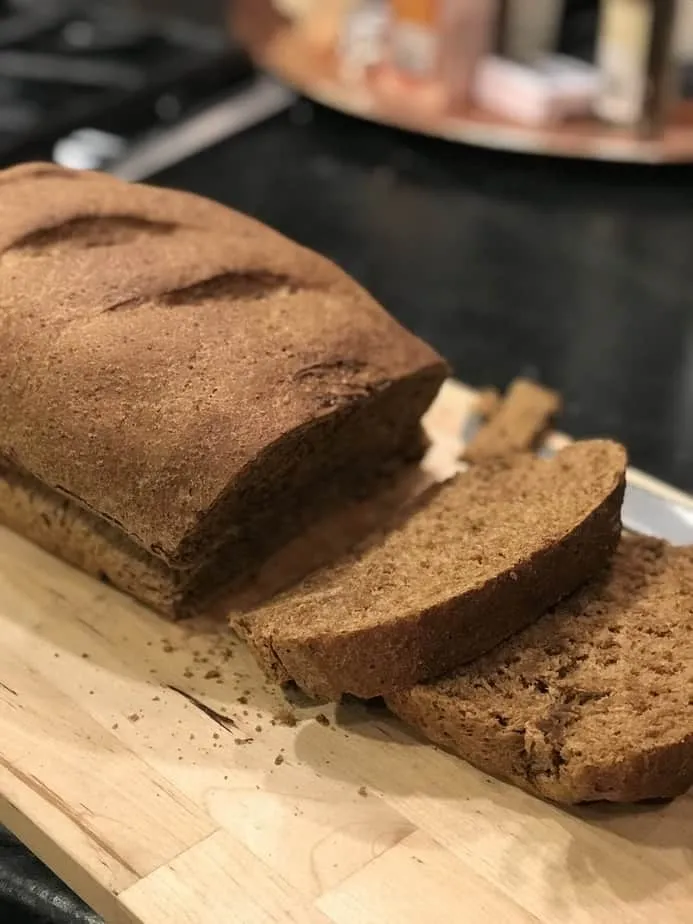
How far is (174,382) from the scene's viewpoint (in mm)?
1853

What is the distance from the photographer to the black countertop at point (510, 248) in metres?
2.87

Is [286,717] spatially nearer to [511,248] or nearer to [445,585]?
[445,585]

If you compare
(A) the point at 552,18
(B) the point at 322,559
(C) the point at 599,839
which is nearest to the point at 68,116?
(A) the point at 552,18

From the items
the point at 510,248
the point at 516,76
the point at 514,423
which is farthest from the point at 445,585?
the point at 516,76

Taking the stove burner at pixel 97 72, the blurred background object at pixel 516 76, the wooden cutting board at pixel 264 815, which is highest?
the blurred background object at pixel 516 76

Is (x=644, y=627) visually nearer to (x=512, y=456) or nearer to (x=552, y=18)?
(x=512, y=456)

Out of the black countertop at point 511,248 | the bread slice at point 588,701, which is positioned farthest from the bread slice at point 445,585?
the black countertop at point 511,248

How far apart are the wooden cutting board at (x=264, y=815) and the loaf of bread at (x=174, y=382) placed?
21cm

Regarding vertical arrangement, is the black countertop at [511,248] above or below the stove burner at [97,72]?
below

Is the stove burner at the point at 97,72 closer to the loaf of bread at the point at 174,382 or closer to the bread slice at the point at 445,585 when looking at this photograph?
the loaf of bread at the point at 174,382

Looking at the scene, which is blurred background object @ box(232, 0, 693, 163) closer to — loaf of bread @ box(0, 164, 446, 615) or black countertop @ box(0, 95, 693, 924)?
black countertop @ box(0, 95, 693, 924)

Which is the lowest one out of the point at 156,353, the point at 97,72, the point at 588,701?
the point at 588,701

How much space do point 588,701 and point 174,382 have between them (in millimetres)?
795

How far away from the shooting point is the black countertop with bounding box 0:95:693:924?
287cm
